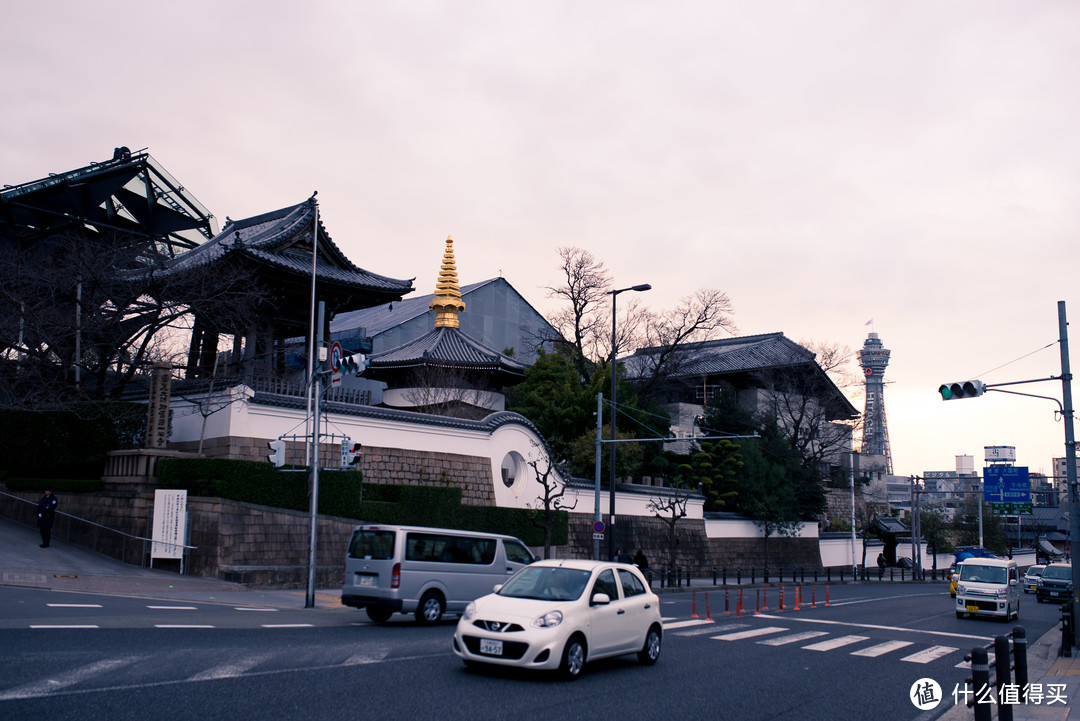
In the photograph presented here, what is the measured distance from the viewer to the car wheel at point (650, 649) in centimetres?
1241

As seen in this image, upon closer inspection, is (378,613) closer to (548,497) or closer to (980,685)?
(980,685)

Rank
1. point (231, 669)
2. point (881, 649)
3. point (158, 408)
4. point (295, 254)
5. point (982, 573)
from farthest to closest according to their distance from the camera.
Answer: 1. point (295, 254)
2. point (982, 573)
3. point (158, 408)
4. point (881, 649)
5. point (231, 669)

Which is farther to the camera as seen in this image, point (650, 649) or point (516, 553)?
point (516, 553)

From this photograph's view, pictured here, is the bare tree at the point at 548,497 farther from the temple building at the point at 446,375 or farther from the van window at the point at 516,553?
the van window at the point at 516,553

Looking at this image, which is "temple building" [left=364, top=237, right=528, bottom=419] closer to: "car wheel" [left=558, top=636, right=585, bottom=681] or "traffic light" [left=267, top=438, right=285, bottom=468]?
"traffic light" [left=267, top=438, right=285, bottom=468]

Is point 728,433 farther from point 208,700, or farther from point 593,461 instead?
point 208,700

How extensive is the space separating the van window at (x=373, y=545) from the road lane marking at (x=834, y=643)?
809 centimetres

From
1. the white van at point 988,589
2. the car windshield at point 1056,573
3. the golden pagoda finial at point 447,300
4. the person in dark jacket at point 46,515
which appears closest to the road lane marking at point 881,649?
the white van at point 988,589

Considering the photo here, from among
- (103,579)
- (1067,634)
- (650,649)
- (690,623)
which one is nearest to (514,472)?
(690,623)

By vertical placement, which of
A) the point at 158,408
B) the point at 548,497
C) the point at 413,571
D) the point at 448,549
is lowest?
the point at 413,571

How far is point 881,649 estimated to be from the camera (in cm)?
1614

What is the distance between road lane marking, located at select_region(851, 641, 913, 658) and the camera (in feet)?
50.3

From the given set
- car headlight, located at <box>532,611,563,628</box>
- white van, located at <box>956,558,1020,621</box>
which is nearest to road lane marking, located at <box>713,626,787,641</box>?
car headlight, located at <box>532,611,563,628</box>

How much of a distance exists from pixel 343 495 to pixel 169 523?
5350mm
